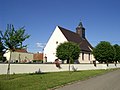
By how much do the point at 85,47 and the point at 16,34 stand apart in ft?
168

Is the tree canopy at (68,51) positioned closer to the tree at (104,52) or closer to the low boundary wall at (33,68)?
the low boundary wall at (33,68)

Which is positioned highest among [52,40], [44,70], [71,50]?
[52,40]

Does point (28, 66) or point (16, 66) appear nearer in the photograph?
point (16, 66)

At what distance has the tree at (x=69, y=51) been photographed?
45.5 metres

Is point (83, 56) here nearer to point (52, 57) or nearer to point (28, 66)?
point (52, 57)

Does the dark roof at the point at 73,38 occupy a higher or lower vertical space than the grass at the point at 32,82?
higher

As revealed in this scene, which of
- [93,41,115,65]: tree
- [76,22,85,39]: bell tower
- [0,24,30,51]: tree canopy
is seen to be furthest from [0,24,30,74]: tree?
[76,22,85,39]: bell tower

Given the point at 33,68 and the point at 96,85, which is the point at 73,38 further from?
the point at 96,85

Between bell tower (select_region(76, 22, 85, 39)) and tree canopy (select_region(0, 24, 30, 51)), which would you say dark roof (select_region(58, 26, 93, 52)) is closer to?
bell tower (select_region(76, 22, 85, 39))

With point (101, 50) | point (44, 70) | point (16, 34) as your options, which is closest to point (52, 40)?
point (101, 50)

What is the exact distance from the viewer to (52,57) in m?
65.2

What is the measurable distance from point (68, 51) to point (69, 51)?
0.93ft

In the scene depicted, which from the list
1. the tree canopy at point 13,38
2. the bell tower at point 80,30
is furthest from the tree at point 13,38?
the bell tower at point 80,30

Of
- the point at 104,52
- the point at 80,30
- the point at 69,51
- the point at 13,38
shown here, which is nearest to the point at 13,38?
the point at 13,38
